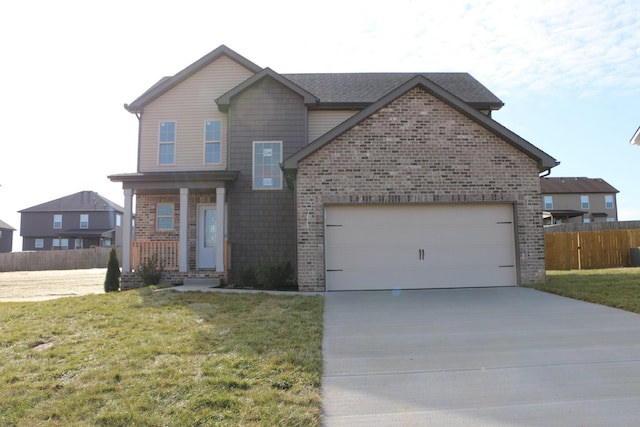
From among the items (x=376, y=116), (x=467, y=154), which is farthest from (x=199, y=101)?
(x=467, y=154)

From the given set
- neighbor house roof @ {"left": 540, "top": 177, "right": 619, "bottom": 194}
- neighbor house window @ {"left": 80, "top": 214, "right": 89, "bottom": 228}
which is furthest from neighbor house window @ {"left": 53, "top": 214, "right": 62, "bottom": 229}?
neighbor house roof @ {"left": 540, "top": 177, "right": 619, "bottom": 194}

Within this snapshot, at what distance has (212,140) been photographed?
14.5m

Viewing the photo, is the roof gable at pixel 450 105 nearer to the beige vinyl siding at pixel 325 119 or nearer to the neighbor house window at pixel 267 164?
the neighbor house window at pixel 267 164

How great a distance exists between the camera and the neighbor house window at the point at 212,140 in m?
14.5

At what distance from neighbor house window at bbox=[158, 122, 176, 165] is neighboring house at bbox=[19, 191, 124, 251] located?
2851cm

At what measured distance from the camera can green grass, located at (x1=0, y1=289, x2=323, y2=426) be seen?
342cm

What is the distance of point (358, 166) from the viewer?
34.3 ft

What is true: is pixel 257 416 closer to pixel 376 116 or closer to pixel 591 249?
pixel 376 116

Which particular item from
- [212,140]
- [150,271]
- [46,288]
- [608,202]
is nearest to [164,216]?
[150,271]

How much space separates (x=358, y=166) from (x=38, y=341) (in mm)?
7385

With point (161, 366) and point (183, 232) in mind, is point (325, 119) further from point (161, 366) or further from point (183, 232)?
point (161, 366)

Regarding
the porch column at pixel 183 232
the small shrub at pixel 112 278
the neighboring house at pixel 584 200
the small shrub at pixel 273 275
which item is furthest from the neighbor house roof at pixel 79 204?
the neighboring house at pixel 584 200

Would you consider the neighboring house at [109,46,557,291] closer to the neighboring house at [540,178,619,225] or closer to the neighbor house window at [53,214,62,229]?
the neighboring house at [540,178,619,225]

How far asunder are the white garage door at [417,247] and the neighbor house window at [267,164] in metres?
3.93
